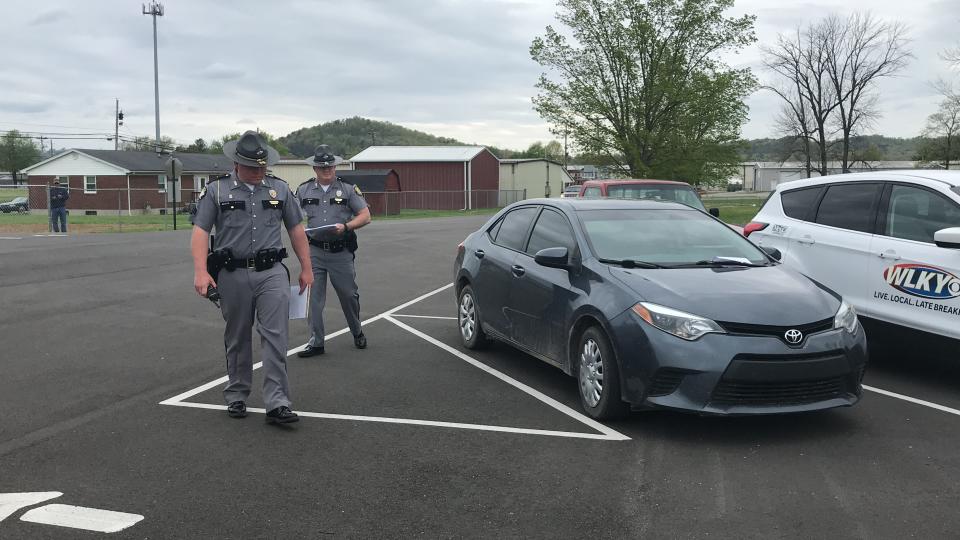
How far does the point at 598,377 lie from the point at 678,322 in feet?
2.45

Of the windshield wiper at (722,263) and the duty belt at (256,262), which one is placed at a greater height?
the duty belt at (256,262)

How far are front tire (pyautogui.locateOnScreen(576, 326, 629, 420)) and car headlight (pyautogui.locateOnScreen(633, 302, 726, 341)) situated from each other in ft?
1.25

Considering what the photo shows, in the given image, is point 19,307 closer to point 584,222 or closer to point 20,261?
point 20,261

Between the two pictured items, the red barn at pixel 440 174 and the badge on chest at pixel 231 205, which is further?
the red barn at pixel 440 174

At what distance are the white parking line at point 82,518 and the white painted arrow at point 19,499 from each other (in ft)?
0.32

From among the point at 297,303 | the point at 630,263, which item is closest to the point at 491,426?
the point at 630,263

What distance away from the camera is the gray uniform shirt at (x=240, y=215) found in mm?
5551

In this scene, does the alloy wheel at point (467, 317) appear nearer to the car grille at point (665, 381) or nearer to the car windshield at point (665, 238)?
the car windshield at point (665, 238)

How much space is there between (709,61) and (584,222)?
128 ft

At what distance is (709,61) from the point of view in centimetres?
4250

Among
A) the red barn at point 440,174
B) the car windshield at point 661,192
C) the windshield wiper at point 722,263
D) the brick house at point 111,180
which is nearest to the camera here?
the windshield wiper at point 722,263

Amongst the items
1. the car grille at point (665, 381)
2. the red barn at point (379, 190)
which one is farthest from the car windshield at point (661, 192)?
the red barn at point (379, 190)

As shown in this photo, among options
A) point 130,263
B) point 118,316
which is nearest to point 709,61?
point 130,263

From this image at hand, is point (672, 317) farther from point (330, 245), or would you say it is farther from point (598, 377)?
point (330, 245)
